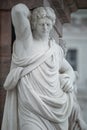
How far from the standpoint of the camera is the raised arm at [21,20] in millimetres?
7312

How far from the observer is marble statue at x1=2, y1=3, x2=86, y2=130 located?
24.0 feet

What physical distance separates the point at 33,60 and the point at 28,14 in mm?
469

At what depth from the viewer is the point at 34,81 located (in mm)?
7398

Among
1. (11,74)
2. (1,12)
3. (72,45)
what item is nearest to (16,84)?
(11,74)

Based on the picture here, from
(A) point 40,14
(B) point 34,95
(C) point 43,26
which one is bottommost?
(B) point 34,95

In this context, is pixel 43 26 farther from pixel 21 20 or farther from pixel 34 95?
pixel 34 95

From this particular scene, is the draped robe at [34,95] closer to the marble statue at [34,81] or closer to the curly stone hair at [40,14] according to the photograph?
the marble statue at [34,81]

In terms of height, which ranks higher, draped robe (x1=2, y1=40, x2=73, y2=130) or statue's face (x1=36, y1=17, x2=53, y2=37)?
statue's face (x1=36, y1=17, x2=53, y2=37)

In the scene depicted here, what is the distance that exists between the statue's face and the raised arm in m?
0.14

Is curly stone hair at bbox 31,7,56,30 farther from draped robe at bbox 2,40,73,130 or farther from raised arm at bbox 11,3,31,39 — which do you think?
draped robe at bbox 2,40,73,130

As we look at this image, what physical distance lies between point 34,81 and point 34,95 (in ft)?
0.51

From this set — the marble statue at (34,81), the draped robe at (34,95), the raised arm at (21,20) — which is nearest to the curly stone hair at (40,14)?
the marble statue at (34,81)

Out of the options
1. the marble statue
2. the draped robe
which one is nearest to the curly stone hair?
the marble statue

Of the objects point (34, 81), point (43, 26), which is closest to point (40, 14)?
point (43, 26)
